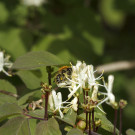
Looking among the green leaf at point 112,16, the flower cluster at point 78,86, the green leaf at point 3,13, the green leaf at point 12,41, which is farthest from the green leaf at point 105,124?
the green leaf at point 112,16

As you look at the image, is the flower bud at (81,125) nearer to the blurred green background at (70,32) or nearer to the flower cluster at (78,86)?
the flower cluster at (78,86)

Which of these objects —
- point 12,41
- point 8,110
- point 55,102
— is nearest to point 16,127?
point 8,110

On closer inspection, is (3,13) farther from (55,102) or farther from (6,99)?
(55,102)

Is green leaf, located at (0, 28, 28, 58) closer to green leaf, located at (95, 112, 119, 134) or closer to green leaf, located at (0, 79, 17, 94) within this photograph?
green leaf, located at (0, 79, 17, 94)

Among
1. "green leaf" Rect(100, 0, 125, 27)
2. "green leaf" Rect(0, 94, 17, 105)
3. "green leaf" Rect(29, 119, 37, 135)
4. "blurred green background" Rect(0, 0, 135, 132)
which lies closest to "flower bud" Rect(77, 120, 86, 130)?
"green leaf" Rect(29, 119, 37, 135)

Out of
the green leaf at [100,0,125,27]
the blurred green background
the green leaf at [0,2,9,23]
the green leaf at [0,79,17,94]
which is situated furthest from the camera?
the green leaf at [100,0,125,27]
